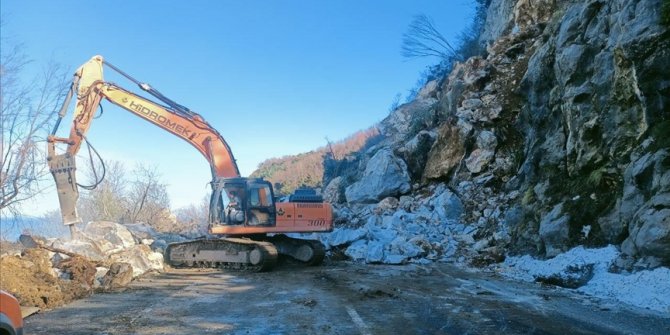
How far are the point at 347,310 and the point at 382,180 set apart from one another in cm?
1820

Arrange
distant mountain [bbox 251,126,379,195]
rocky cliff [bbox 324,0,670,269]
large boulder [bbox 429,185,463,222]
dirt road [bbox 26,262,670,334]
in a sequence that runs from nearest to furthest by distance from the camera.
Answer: dirt road [bbox 26,262,670,334] → rocky cliff [bbox 324,0,670,269] → large boulder [bbox 429,185,463,222] → distant mountain [bbox 251,126,379,195]

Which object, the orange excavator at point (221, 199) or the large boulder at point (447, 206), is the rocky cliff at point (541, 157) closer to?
the large boulder at point (447, 206)

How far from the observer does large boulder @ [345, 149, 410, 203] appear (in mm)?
25094

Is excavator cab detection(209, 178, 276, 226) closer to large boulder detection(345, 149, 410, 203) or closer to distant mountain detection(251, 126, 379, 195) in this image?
large boulder detection(345, 149, 410, 203)

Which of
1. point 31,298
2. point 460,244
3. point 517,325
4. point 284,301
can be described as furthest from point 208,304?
point 460,244

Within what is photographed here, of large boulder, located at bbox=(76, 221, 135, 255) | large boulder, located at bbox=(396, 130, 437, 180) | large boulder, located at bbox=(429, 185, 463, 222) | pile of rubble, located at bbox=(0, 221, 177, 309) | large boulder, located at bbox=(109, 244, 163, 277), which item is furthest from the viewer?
large boulder, located at bbox=(396, 130, 437, 180)

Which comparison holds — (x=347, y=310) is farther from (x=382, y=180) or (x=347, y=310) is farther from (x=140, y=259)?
(x=382, y=180)

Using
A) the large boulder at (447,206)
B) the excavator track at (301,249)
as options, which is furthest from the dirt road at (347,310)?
the large boulder at (447,206)

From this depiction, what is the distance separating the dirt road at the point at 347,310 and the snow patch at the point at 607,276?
48 cm

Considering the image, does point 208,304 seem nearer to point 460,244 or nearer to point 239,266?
point 239,266

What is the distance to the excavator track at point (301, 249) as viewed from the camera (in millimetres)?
14203

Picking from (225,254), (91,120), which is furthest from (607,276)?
(91,120)

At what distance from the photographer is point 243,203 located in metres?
13.6

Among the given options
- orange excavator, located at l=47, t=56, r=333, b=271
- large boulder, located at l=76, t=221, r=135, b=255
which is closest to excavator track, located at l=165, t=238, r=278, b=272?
orange excavator, located at l=47, t=56, r=333, b=271
